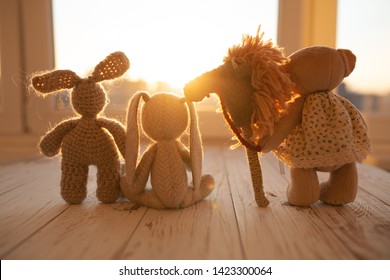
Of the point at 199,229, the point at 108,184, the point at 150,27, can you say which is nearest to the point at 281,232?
the point at 199,229

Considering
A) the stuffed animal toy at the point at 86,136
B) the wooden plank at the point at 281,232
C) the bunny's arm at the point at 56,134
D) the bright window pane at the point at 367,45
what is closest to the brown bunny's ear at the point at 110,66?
the stuffed animal toy at the point at 86,136

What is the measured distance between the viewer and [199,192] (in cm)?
75

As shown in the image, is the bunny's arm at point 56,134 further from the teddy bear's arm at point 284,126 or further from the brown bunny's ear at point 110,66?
the teddy bear's arm at point 284,126

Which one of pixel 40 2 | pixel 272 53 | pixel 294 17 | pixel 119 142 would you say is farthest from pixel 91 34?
pixel 272 53

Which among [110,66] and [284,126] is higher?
[110,66]

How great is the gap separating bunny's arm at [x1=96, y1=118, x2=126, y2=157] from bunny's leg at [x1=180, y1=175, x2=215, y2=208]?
0.49ft

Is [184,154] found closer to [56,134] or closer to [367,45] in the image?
[56,134]

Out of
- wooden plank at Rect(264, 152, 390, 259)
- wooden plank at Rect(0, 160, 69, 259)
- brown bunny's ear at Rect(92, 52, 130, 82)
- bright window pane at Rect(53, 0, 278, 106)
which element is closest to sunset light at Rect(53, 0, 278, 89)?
bright window pane at Rect(53, 0, 278, 106)

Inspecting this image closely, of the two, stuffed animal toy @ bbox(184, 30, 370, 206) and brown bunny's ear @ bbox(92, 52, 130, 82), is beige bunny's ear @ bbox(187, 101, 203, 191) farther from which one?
brown bunny's ear @ bbox(92, 52, 130, 82)

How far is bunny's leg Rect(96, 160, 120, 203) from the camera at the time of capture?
0.73m

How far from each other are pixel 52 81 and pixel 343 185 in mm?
583

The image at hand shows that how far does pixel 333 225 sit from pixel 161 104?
36cm

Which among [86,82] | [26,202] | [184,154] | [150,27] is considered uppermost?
[150,27]

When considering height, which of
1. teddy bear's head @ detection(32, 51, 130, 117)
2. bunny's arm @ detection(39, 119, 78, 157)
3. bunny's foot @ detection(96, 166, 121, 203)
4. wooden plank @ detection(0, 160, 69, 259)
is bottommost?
wooden plank @ detection(0, 160, 69, 259)
